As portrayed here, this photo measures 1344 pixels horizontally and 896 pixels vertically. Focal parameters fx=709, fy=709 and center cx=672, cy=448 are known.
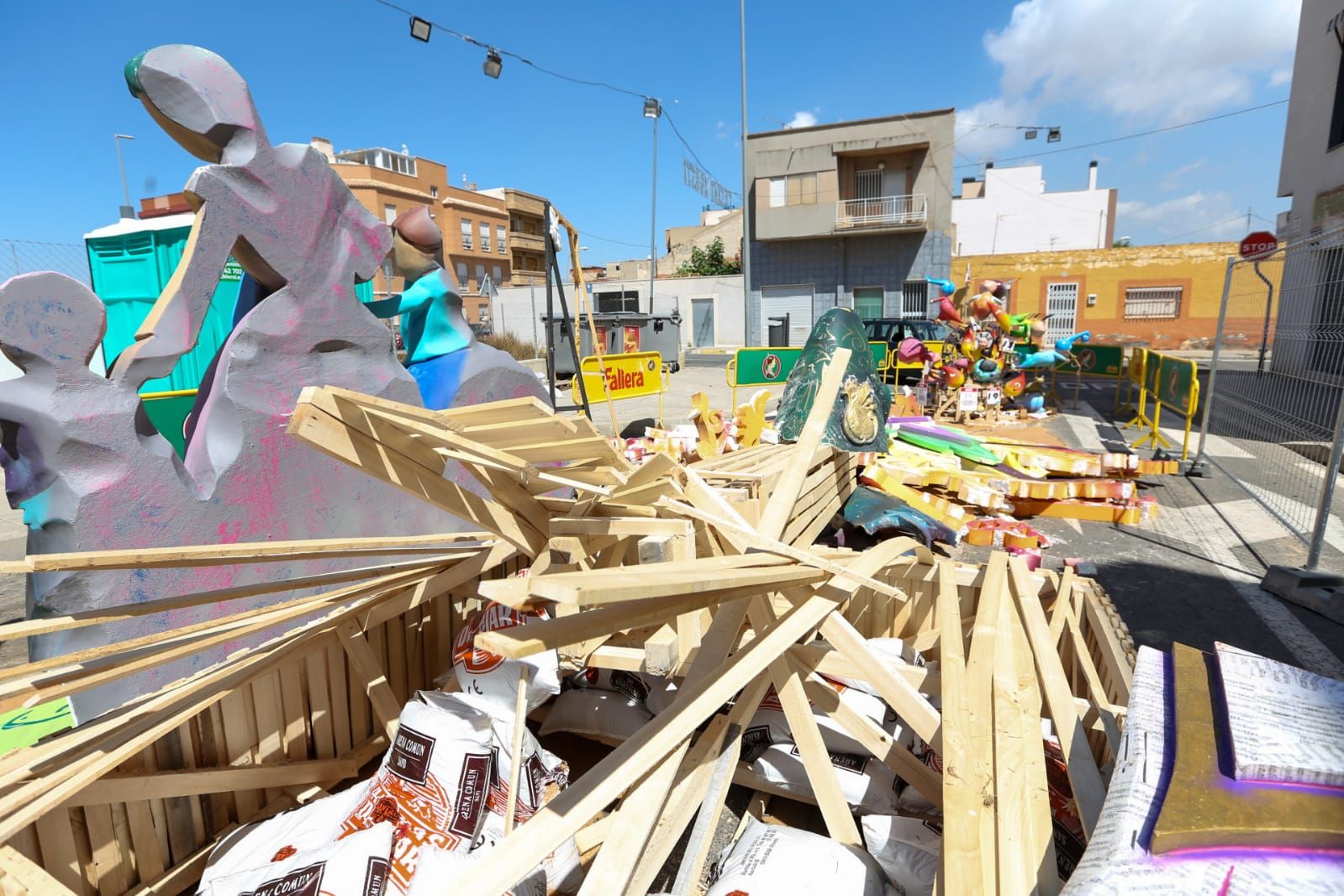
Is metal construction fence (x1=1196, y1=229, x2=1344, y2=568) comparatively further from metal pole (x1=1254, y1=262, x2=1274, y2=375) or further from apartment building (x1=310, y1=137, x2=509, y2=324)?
apartment building (x1=310, y1=137, x2=509, y2=324)

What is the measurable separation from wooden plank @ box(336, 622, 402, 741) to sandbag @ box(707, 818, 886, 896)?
156cm

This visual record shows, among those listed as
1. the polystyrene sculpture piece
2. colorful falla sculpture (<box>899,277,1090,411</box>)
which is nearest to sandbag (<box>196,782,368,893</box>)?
the polystyrene sculpture piece

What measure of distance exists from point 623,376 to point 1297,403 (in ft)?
25.2

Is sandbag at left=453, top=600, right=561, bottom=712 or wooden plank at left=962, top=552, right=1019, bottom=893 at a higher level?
wooden plank at left=962, top=552, right=1019, bottom=893

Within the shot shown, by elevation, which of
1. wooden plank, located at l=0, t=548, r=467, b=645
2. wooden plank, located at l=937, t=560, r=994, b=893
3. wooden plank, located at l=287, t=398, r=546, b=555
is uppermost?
wooden plank, located at l=287, t=398, r=546, b=555

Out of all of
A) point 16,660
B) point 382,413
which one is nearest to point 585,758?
point 382,413

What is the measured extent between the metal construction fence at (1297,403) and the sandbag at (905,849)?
16.3 feet

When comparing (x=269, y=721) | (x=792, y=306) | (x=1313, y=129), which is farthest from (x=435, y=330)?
(x=792, y=306)

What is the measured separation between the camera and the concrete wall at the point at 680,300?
31656 millimetres

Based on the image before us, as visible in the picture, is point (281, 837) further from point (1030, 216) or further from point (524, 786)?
point (1030, 216)

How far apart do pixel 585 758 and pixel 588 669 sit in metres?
0.41

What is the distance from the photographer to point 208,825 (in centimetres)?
266

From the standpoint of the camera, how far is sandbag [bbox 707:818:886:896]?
6.44ft

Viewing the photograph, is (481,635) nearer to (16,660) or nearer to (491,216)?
(16,660)
